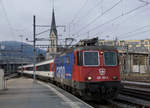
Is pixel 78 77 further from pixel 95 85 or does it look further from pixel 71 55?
pixel 71 55

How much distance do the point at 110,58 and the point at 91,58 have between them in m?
1.09

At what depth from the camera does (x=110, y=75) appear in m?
11.9

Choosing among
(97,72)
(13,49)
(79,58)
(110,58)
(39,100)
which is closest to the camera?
(39,100)

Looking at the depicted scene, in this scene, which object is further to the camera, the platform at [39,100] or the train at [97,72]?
the train at [97,72]

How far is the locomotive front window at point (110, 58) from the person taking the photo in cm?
1216

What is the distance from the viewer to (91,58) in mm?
12023

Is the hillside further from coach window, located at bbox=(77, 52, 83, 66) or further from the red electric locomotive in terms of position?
the red electric locomotive

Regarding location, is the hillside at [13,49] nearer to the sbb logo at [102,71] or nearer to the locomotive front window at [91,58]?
the locomotive front window at [91,58]

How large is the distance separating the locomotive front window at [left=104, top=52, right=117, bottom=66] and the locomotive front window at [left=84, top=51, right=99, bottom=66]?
0.52 m

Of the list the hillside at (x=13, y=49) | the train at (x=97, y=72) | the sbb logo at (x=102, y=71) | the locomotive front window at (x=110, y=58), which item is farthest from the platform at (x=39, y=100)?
the hillside at (x=13, y=49)

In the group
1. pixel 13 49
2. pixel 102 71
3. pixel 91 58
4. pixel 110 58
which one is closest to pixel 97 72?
pixel 102 71

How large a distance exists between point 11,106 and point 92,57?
16.2ft

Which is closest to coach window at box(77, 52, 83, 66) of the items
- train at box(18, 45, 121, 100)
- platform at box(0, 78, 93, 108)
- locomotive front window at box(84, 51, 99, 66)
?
train at box(18, 45, 121, 100)

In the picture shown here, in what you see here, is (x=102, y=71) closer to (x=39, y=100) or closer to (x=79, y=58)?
(x=79, y=58)
